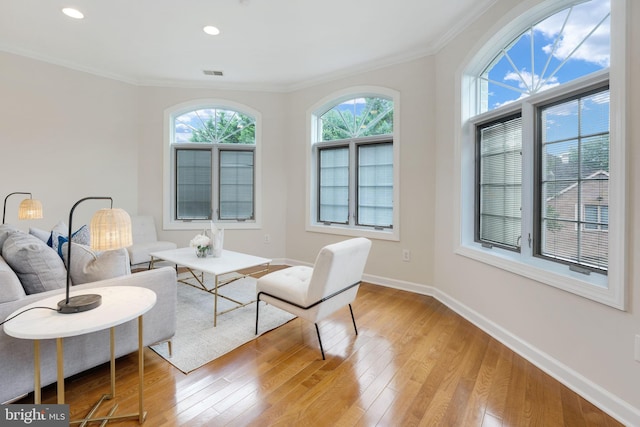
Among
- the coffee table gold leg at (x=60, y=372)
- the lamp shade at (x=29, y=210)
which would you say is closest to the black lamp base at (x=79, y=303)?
the coffee table gold leg at (x=60, y=372)

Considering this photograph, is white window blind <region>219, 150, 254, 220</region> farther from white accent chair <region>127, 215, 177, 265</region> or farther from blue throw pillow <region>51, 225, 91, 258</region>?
blue throw pillow <region>51, 225, 91, 258</region>

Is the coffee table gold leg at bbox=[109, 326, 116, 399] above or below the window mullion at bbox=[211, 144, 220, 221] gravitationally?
below

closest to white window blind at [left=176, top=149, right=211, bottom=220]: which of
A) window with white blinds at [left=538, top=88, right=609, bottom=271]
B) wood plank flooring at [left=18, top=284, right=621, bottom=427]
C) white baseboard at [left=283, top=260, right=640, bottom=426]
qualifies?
wood plank flooring at [left=18, top=284, right=621, bottom=427]

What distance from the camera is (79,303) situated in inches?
56.4

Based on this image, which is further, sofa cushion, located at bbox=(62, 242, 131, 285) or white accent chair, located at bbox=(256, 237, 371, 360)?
white accent chair, located at bbox=(256, 237, 371, 360)

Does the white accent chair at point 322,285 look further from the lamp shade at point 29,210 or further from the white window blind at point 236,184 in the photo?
the white window blind at point 236,184

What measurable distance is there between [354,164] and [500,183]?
1.91 metres

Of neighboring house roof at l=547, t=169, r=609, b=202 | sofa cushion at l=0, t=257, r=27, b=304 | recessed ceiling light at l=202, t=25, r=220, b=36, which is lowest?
sofa cushion at l=0, t=257, r=27, b=304

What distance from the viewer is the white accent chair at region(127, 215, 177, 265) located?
3883 millimetres

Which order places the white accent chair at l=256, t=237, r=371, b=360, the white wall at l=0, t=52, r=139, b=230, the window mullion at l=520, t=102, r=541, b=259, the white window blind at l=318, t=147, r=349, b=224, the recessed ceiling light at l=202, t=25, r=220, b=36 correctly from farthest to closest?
the white window blind at l=318, t=147, r=349, b=224, the white wall at l=0, t=52, r=139, b=230, the recessed ceiling light at l=202, t=25, r=220, b=36, the window mullion at l=520, t=102, r=541, b=259, the white accent chair at l=256, t=237, r=371, b=360

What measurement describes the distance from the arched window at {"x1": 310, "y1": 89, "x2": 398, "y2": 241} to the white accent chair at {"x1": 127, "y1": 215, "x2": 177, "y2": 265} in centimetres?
217

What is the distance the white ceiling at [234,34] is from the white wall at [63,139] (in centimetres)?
23

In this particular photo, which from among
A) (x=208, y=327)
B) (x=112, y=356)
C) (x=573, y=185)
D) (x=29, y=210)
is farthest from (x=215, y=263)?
(x=573, y=185)

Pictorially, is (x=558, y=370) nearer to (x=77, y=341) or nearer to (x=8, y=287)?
(x=77, y=341)
